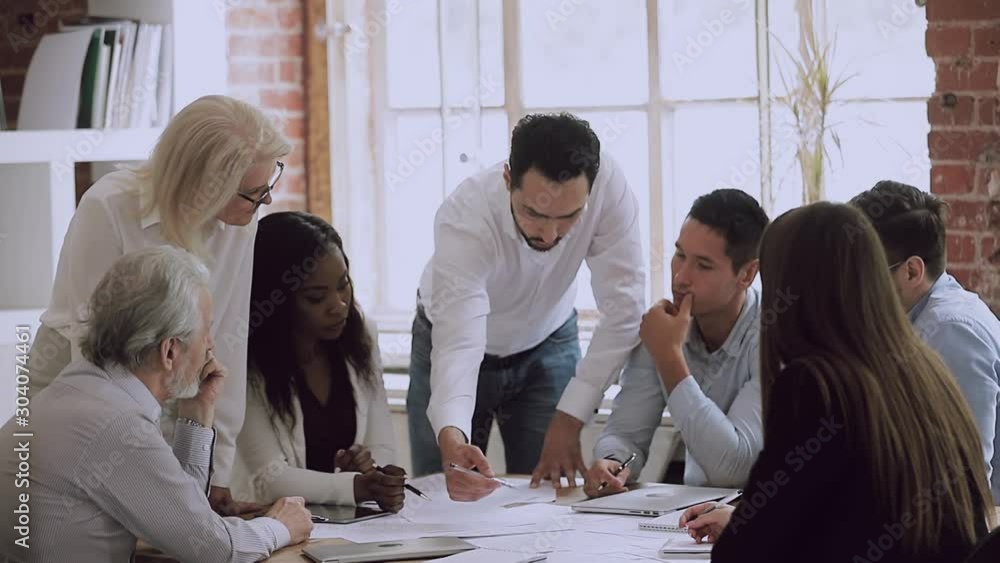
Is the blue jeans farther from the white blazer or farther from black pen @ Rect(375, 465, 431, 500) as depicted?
black pen @ Rect(375, 465, 431, 500)

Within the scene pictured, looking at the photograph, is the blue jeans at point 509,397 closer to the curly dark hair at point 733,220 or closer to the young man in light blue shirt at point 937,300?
the curly dark hair at point 733,220

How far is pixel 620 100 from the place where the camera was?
3734mm

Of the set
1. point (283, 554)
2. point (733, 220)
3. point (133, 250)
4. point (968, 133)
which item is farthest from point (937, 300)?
point (133, 250)

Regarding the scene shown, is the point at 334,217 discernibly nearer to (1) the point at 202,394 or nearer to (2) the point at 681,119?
(2) the point at 681,119

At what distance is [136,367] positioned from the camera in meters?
1.99

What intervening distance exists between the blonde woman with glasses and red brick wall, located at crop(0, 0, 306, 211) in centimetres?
126

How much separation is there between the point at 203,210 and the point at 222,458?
1.59 feet

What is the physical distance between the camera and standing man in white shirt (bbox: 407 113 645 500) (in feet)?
8.23

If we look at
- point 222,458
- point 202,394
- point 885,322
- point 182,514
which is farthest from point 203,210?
point 885,322

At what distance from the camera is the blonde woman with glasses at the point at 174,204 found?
2.30m

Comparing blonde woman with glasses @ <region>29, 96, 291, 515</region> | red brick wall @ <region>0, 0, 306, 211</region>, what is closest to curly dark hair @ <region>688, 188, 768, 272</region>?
blonde woman with glasses @ <region>29, 96, 291, 515</region>

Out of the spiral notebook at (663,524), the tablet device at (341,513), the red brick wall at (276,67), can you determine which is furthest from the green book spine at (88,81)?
the spiral notebook at (663,524)

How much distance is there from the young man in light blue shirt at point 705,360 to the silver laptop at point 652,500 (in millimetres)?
77

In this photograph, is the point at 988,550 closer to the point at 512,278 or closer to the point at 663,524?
the point at 663,524
